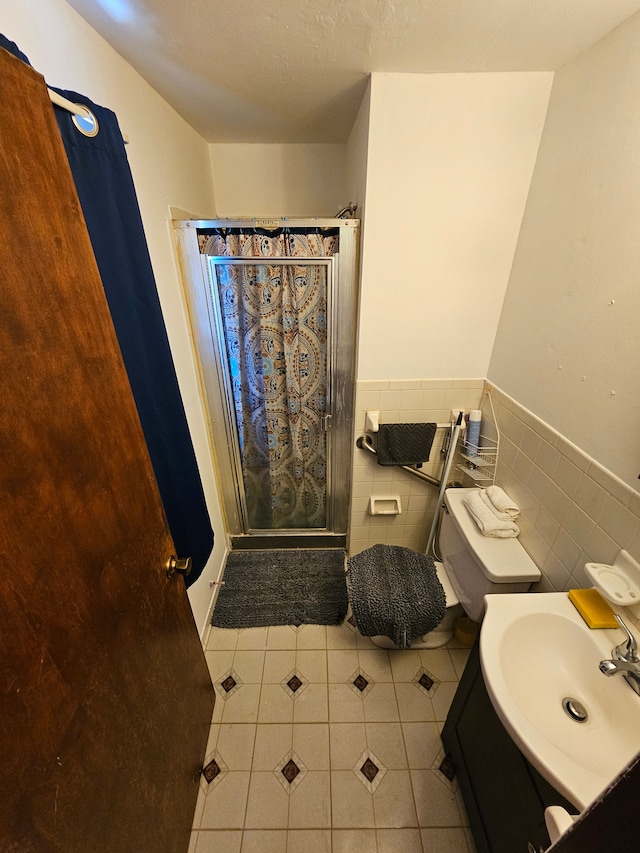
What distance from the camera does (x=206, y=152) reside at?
174cm

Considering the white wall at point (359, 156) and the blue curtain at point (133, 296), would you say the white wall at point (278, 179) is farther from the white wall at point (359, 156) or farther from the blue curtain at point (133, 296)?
the blue curtain at point (133, 296)

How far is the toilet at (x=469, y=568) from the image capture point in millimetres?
1172

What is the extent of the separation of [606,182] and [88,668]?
1.73 meters

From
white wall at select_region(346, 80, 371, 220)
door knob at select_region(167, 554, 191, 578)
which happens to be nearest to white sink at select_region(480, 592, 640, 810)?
door knob at select_region(167, 554, 191, 578)

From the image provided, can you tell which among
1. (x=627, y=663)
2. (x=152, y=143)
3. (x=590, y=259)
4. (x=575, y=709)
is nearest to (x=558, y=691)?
(x=575, y=709)

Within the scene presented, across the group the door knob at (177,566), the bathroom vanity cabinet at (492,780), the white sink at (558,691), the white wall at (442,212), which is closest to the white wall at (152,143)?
the door knob at (177,566)

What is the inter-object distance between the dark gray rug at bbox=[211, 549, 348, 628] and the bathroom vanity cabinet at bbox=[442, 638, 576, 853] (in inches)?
28.9

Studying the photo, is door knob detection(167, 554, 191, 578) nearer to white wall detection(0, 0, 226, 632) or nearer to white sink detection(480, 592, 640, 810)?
white wall detection(0, 0, 226, 632)

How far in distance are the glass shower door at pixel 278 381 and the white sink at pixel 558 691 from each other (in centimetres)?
119

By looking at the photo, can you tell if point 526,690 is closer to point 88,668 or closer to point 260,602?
point 88,668

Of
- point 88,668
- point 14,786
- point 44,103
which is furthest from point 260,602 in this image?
Result: point 44,103

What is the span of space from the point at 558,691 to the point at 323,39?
6.42ft

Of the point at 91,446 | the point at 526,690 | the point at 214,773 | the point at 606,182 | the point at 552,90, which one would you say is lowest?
the point at 214,773

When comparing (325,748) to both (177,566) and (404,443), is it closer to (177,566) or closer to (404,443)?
(177,566)
